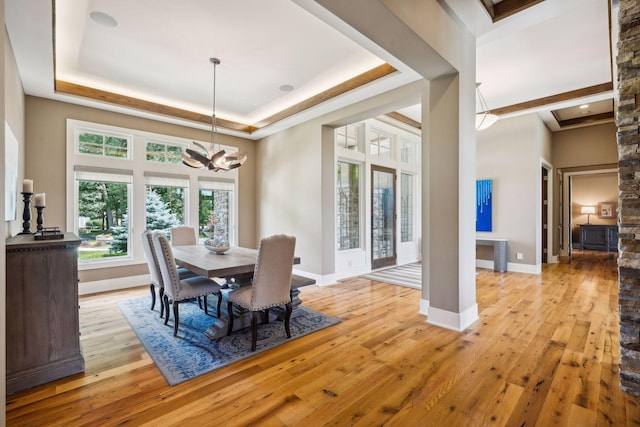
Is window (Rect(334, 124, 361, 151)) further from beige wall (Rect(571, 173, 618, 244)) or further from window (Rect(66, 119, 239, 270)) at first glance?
beige wall (Rect(571, 173, 618, 244))

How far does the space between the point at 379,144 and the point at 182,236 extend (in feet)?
13.4

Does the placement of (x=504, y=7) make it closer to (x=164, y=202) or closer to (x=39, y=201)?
(x=39, y=201)

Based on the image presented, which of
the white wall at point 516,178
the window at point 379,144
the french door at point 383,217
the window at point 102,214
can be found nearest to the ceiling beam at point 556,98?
the white wall at point 516,178

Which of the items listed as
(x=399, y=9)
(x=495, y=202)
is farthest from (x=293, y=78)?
(x=495, y=202)

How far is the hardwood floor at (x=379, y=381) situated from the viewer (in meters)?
1.76

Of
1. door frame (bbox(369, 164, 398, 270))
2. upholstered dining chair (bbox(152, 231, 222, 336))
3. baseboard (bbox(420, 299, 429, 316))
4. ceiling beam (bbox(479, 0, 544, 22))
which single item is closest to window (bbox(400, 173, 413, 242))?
door frame (bbox(369, 164, 398, 270))

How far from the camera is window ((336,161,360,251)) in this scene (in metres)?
5.54

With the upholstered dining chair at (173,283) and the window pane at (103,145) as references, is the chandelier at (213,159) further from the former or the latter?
the window pane at (103,145)

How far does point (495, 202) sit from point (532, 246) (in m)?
1.09

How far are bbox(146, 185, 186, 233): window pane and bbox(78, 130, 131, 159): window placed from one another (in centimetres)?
69

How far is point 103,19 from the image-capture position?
9.16 ft

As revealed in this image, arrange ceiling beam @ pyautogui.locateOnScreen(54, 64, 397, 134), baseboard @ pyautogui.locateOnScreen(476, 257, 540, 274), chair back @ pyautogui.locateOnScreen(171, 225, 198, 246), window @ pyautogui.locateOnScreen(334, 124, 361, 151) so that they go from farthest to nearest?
baseboard @ pyautogui.locateOnScreen(476, 257, 540, 274), window @ pyautogui.locateOnScreen(334, 124, 361, 151), chair back @ pyautogui.locateOnScreen(171, 225, 198, 246), ceiling beam @ pyautogui.locateOnScreen(54, 64, 397, 134)

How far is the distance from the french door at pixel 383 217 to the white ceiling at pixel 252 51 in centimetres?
203

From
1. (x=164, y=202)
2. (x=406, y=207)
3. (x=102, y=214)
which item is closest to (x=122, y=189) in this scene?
(x=102, y=214)
